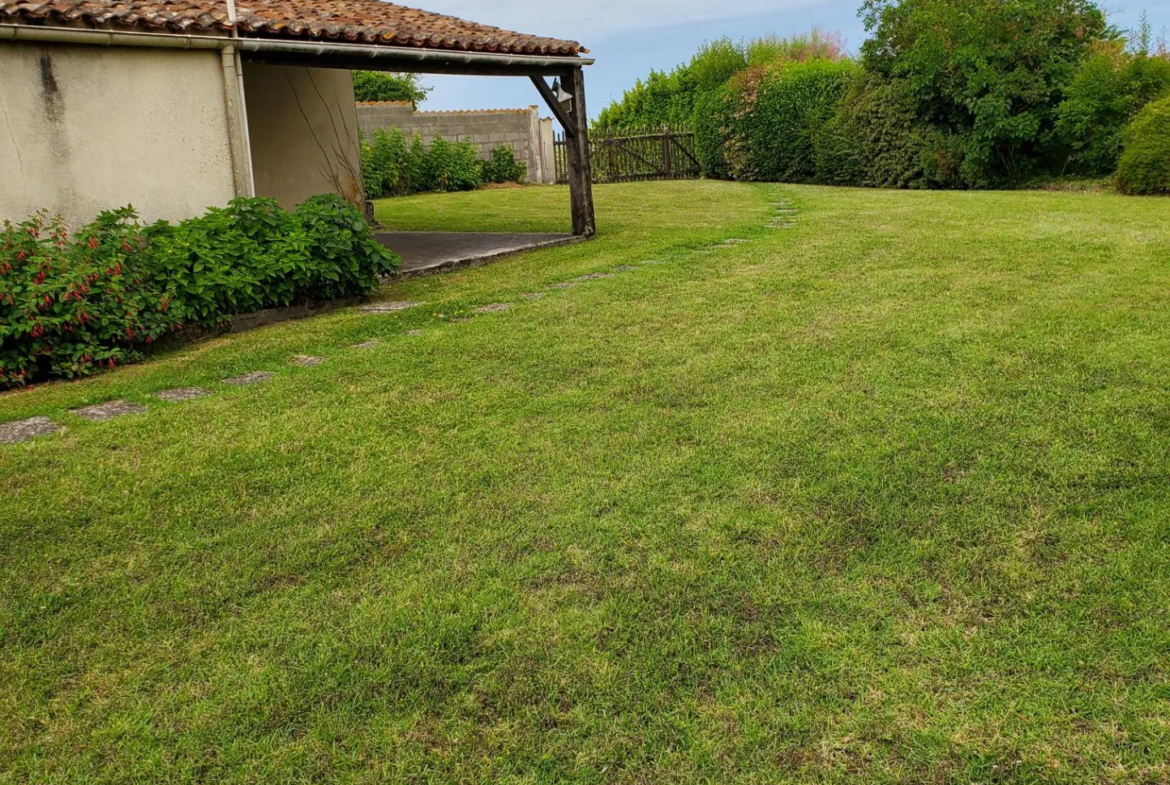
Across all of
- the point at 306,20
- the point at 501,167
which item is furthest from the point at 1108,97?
the point at 501,167

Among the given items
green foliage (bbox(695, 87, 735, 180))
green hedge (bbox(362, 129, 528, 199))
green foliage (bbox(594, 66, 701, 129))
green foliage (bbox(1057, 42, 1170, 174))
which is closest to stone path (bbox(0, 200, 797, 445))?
green foliage (bbox(1057, 42, 1170, 174))

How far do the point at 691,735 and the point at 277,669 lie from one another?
44.2 inches

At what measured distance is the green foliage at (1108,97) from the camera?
14.1 meters

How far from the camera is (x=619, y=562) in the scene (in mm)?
2816

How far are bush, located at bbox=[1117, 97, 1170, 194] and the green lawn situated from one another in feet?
29.2

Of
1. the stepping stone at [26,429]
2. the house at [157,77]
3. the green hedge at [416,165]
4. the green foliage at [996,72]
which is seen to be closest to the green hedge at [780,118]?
the green foliage at [996,72]

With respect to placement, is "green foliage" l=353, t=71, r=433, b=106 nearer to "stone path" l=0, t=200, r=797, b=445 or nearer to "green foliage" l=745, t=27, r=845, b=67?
"green foliage" l=745, t=27, r=845, b=67

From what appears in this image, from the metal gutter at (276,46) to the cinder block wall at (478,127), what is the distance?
11.3 m

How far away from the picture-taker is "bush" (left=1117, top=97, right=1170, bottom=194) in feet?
41.1

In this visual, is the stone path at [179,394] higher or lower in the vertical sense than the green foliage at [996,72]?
lower

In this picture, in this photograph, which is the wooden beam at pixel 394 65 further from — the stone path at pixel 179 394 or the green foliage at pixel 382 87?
the green foliage at pixel 382 87

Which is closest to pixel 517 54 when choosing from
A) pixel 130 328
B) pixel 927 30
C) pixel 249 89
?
pixel 249 89

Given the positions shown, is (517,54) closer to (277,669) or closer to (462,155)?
(277,669)

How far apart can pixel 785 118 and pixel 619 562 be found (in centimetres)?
1871
